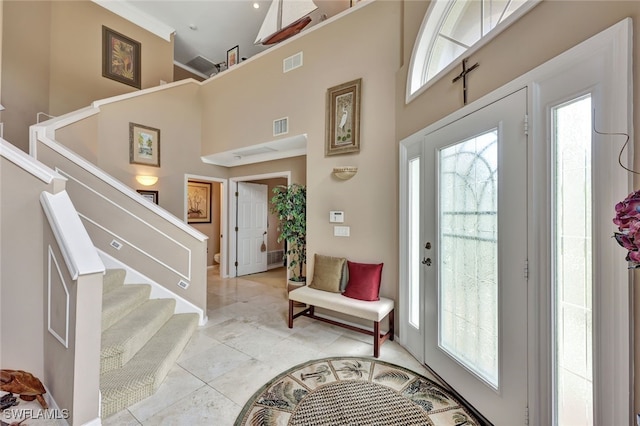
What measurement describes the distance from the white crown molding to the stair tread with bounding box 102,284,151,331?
528 centimetres

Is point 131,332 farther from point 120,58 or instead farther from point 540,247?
point 120,58

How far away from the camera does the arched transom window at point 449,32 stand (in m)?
1.81

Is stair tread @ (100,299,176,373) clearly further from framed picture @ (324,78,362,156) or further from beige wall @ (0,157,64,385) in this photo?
framed picture @ (324,78,362,156)

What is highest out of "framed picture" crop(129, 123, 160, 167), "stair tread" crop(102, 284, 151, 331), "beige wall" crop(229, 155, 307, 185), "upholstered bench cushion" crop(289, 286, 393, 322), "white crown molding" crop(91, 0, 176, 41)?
"white crown molding" crop(91, 0, 176, 41)

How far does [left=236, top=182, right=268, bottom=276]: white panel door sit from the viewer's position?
5785 millimetres

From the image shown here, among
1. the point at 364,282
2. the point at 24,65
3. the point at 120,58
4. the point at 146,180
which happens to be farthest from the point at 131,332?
the point at 120,58

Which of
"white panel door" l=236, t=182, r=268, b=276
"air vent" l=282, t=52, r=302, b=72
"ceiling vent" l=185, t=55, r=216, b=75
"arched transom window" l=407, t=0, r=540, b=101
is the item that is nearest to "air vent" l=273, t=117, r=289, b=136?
"air vent" l=282, t=52, r=302, b=72

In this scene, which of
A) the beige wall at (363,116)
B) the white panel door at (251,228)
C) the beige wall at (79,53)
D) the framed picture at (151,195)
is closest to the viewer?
the beige wall at (363,116)

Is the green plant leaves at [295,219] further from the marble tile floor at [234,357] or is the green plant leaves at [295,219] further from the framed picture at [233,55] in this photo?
the framed picture at [233,55]

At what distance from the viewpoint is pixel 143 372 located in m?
1.97

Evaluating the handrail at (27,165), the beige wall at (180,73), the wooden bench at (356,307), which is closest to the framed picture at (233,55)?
the beige wall at (180,73)

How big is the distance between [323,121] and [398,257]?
6.57 feet

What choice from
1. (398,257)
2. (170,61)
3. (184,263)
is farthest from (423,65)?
(170,61)

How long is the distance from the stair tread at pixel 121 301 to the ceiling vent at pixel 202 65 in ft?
20.0
